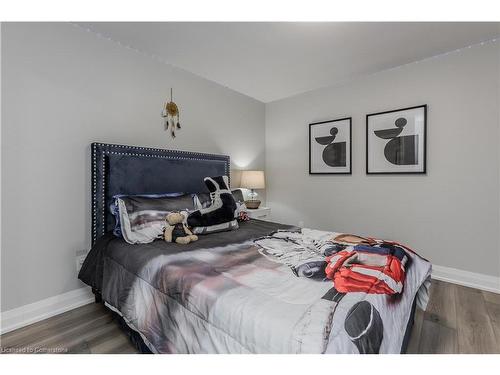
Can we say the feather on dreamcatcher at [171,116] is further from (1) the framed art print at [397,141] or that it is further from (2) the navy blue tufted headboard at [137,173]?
(1) the framed art print at [397,141]

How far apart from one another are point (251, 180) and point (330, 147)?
47.7 inches

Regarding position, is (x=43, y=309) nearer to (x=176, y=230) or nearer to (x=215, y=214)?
(x=176, y=230)

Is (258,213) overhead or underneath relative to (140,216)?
underneath

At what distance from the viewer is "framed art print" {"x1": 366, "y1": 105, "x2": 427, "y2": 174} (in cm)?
275

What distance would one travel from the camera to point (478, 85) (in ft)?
8.05

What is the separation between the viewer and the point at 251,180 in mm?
3584

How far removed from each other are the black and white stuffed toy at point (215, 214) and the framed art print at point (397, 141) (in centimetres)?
192

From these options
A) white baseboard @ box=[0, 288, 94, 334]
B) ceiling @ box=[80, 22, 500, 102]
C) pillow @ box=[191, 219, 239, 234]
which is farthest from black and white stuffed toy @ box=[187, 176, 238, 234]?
ceiling @ box=[80, 22, 500, 102]

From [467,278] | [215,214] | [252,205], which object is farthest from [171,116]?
[467,278]

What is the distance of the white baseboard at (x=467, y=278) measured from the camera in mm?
2393

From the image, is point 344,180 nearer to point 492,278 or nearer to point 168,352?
point 492,278

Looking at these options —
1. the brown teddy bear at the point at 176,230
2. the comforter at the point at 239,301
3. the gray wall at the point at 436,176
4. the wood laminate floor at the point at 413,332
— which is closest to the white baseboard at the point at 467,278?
the gray wall at the point at 436,176
